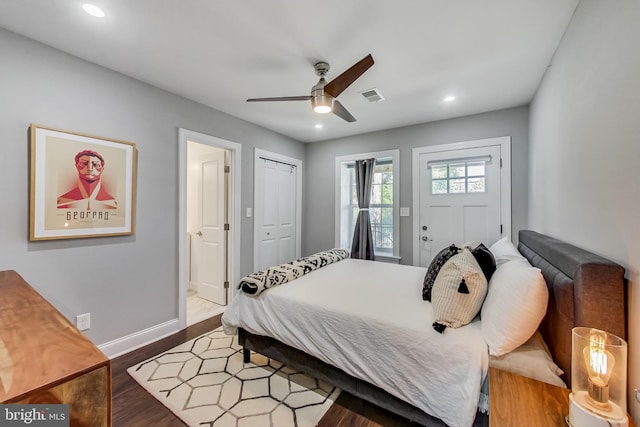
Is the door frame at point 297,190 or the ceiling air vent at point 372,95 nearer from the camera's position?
the ceiling air vent at point 372,95

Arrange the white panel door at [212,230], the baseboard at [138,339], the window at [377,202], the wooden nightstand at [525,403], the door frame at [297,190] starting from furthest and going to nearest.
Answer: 1. the window at [377,202]
2. the door frame at [297,190]
3. the white panel door at [212,230]
4. the baseboard at [138,339]
5. the wooden nightstand at [525,403]

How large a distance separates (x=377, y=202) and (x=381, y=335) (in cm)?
273

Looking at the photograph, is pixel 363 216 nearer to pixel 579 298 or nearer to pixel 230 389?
pixel 230 389

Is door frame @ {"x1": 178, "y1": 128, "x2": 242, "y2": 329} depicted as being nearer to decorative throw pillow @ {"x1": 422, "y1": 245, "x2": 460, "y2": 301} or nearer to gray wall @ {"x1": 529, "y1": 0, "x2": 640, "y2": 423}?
Result: decorative throw pillow @ {"x1": 422, "y1": 245, "x2": 460, "y2": 301}

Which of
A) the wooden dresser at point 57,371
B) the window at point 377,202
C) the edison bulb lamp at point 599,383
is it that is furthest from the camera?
the window at point 377,202

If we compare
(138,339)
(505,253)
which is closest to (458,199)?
(505,253)

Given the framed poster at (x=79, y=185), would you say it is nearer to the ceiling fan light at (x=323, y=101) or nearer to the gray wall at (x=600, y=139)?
the ceiling fan light at (x=323, y=101)

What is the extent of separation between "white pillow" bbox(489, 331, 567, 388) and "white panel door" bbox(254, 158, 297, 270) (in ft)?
10.1

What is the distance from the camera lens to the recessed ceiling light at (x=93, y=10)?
1595 millimetres

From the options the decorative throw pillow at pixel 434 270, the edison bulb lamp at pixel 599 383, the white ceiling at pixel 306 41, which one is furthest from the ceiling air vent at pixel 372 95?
the edison bulb lamp at pixel 599 383

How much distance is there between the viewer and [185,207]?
287 centimetres

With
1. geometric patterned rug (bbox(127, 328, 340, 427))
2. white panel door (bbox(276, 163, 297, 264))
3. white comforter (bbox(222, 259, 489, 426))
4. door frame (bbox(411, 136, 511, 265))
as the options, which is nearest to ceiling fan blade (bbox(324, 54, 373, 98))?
white comforter (bbox(222, 259, 489, 426))

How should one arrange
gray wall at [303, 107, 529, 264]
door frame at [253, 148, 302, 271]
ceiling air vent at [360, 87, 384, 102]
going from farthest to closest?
door frame at [253, 148, 302, 271]
gray wall at [303, 107, 529, 264]
ceiling air vent at [360, 87, 384, 102]

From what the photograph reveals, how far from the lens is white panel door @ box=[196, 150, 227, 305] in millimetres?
3543
